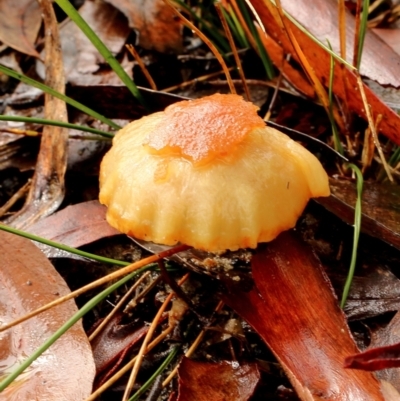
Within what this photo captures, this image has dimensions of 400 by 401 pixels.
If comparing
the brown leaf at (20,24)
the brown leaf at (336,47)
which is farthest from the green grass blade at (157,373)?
the brown leaf at (20,24)

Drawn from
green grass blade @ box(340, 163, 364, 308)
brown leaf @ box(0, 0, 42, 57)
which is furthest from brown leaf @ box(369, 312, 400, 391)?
brown leaf @ box(0, 0, 42, 57)

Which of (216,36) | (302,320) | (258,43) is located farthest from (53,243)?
(216,36)

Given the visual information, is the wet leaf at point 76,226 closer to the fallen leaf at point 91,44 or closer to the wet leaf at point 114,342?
the wet leaf at point 114,342

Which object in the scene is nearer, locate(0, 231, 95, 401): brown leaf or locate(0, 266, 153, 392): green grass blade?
locate(0, 266, 153, 392): green grass blade

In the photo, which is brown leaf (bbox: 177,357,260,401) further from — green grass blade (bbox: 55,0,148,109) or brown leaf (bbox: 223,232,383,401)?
green grass blade (bbox: 55,0,148,109)

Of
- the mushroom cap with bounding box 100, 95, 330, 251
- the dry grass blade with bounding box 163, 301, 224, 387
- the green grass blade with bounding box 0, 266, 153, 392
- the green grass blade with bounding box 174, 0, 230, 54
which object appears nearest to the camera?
the green grass blade with bounding box 0, 266, 153, 392

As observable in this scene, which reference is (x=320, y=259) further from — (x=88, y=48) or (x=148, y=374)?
(x=88, y=48)

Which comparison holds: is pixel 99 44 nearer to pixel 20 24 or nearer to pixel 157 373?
pixel 20 24
